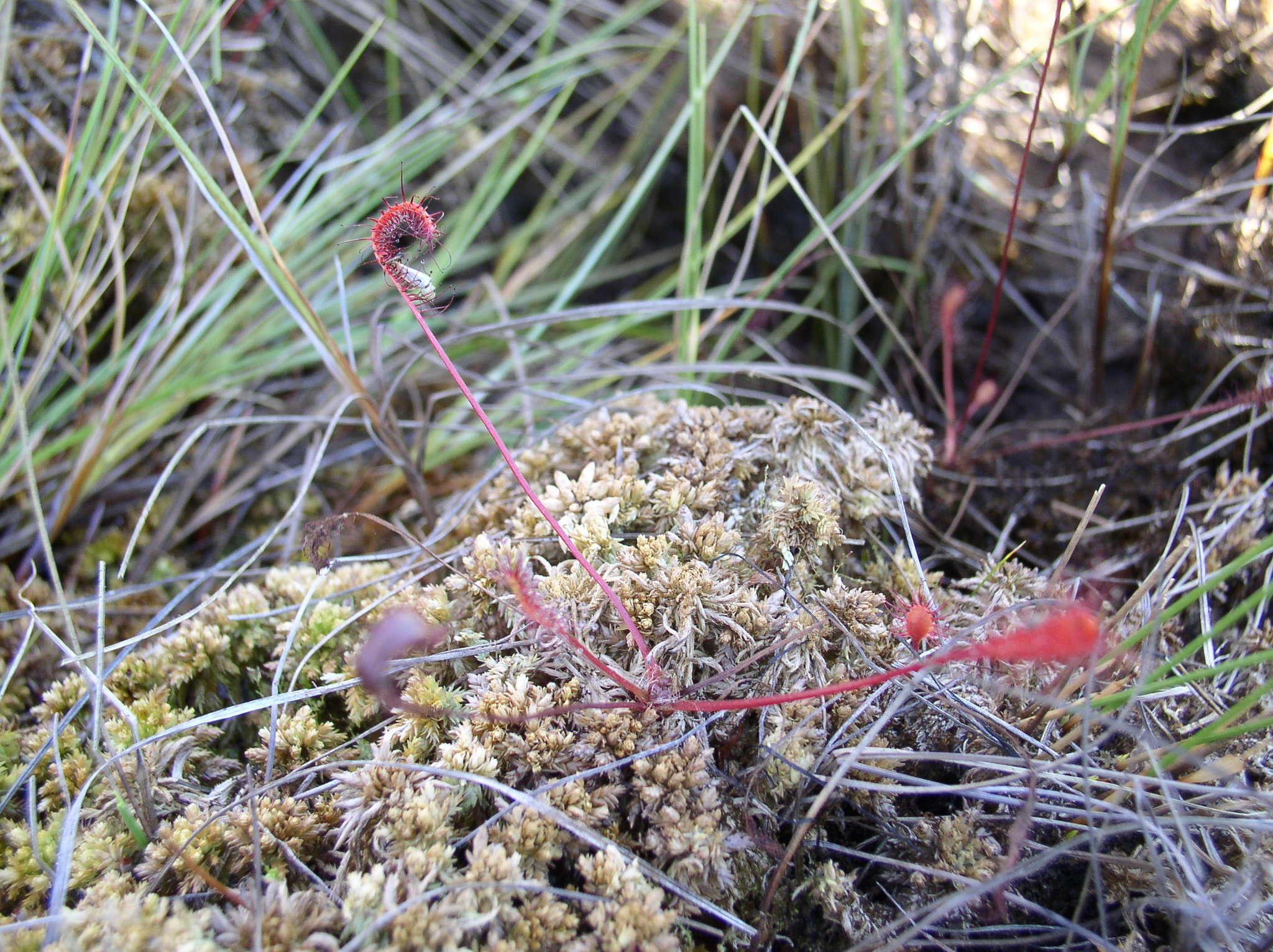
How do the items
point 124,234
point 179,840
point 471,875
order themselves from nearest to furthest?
point 471,875 → point 179,840 → point 124,234

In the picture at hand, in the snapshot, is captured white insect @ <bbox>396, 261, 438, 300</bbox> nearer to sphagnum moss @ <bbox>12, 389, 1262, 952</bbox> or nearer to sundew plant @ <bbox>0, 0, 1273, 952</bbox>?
sundew plant @ <bbox>0, 0, 1273, 952</bbox>

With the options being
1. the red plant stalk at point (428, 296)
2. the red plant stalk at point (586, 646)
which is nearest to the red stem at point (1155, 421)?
the red plant stalk at point (586, 646)

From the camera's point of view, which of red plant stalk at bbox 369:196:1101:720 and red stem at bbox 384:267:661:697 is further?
red stem at bbox 384:267:661:697

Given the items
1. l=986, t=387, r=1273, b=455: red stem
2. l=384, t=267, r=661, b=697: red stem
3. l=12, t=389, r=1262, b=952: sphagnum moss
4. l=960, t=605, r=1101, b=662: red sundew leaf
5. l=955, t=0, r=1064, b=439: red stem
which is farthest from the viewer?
l=986, t=387, r=1273, b=455: red stem

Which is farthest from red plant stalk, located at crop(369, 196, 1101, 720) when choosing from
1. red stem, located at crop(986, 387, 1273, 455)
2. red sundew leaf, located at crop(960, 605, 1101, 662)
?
red stem, located at crop(986, 387, 1273, 455)

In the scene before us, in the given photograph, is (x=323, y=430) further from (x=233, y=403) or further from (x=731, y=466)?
(x=731, y=466)

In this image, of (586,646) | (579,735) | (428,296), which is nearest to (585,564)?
(586,646)

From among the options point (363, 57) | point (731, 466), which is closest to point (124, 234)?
point (363, 57)
